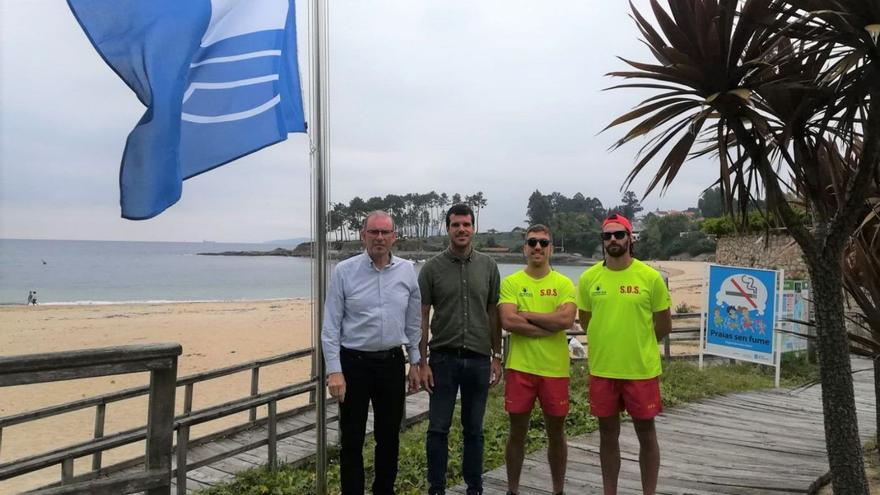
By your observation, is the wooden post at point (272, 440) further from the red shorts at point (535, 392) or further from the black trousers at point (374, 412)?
the red shorts at point (535, 392)

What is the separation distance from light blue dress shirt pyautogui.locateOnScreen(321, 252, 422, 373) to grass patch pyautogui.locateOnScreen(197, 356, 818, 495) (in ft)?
4.29

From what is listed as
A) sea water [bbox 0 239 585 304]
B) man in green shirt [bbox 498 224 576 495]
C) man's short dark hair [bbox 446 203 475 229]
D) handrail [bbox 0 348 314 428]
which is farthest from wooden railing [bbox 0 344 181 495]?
sea water [bbox 0 239 585 304]

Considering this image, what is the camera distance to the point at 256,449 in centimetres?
607

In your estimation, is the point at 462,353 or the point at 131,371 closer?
the point at 131,371

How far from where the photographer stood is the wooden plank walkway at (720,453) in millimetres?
3939

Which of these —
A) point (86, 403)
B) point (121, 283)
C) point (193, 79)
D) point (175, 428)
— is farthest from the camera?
point (121, 283)

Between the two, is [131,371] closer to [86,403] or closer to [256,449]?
[86,403]

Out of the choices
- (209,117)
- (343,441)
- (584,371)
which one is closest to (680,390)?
(584,371)

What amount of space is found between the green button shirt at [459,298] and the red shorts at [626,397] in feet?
2.05

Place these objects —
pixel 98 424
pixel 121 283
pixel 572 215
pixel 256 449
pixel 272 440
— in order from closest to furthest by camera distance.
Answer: pixel 272 440 < pixel 98 424 < pixel 256 449 < pixel 121 283 < pixel 572 215

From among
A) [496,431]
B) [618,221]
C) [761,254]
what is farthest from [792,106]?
[761,254]

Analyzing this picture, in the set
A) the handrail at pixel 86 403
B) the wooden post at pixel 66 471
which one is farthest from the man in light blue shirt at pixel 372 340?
the wooden post at pixel 66 471

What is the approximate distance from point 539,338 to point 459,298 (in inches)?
19.4

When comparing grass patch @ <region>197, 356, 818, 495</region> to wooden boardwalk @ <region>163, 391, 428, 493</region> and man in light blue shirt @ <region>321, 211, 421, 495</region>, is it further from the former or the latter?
man in light blue shirt @ <region>321, 211, 421, 495</region>
